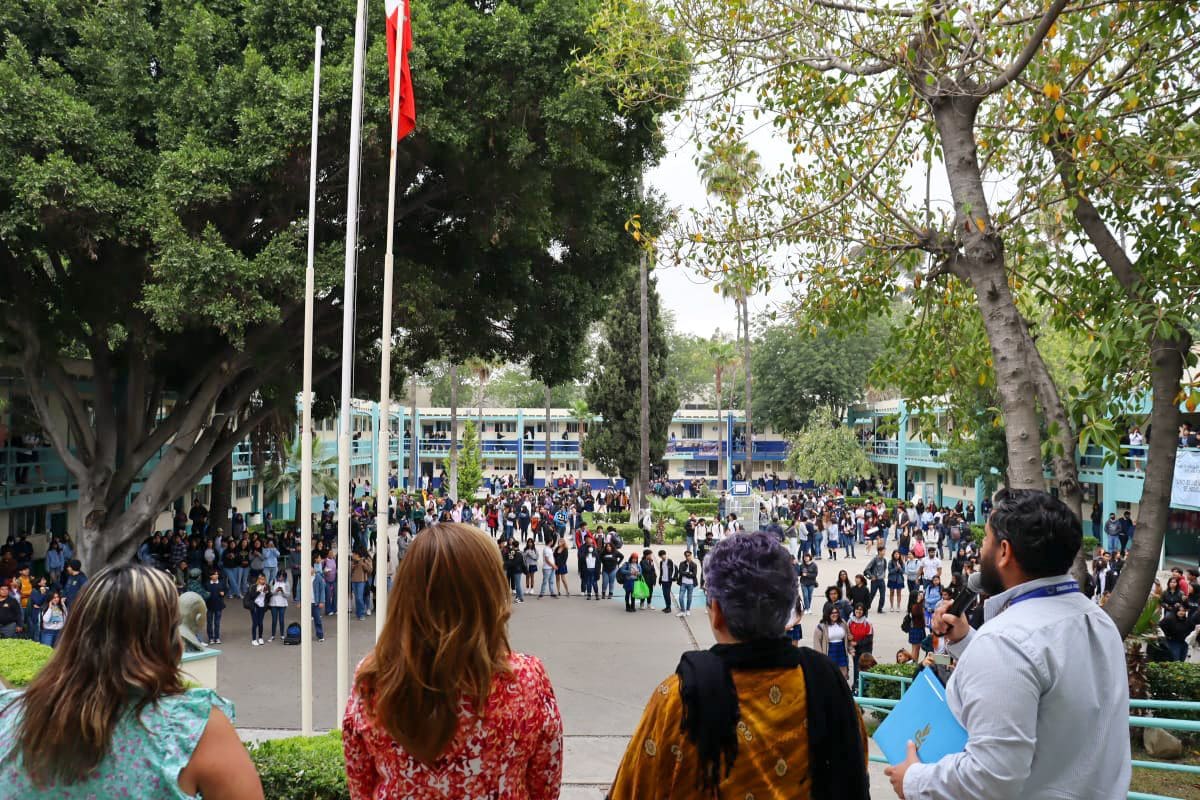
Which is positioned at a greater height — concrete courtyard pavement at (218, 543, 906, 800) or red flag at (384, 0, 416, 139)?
red flag at (384, 0, 416, 139)

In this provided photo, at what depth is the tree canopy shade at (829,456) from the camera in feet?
151

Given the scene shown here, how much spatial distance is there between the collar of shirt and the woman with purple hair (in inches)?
22.6

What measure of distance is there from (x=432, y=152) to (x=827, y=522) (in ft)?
64.5

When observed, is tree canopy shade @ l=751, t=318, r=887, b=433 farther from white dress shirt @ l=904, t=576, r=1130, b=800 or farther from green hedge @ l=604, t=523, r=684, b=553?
white dress shirt @ l=904, t=576, r=1130, b=800

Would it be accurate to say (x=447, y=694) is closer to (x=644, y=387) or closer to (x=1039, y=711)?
(x=1039, y=711)

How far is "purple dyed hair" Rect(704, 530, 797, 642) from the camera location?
2.29 meters

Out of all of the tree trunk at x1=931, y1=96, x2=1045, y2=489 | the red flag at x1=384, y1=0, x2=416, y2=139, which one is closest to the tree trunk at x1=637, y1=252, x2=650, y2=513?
the red flag at x1=384, y1=0, x2=416, y2=139

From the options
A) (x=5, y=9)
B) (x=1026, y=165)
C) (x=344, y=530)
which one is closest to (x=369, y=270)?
(x=5, y=9)

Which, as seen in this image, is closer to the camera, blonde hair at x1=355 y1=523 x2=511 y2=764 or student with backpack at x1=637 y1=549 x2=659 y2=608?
blonde hair at x1=355 y1=523 x2=511 y2=764

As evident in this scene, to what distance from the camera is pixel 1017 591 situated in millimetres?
2555

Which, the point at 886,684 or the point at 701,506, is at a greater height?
the point at 701,506

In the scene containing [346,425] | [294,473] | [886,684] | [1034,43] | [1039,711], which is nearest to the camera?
[1039,711]

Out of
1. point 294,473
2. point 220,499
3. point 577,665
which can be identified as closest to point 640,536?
point 220,499

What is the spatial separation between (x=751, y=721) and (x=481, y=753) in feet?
2.08
